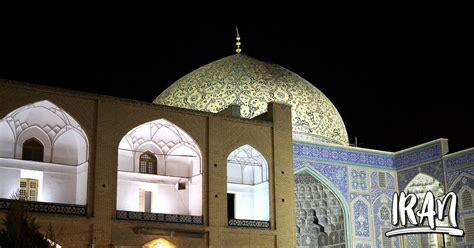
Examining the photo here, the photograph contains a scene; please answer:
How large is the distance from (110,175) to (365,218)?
22.4 feet

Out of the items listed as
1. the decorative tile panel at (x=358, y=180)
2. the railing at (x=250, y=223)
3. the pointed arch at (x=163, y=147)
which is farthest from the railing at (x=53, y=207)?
the decorative tile panel at (x=358, y=180)

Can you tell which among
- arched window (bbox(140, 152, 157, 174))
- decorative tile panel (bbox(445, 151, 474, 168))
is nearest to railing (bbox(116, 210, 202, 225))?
arched window (bbox(140, 152, 157, 174))

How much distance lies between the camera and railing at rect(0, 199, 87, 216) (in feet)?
37.5

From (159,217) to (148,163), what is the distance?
1770 millimetres

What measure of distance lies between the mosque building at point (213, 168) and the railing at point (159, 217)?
0.02m

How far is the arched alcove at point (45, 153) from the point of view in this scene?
12.7m

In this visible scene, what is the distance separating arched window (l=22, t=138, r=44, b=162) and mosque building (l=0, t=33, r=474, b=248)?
0.12 ft

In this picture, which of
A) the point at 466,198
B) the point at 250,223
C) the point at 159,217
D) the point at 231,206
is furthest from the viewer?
the point at 231,206

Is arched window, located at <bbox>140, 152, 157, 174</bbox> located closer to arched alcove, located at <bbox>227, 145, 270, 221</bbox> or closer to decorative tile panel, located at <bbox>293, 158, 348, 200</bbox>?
arched alcove, located at <bbox>227, 145, 270, 221</bbox>

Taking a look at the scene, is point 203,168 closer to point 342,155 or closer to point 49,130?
point 49,130

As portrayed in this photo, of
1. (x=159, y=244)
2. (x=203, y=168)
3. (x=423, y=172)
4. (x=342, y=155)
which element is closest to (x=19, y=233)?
(x=159, y=244)

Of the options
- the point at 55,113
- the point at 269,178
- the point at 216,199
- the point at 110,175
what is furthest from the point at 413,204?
the point at 55,113

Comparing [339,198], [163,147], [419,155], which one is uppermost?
[419,155]

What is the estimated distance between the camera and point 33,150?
13133mm
